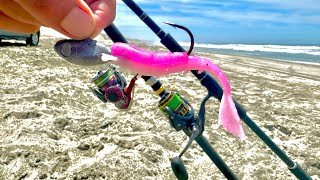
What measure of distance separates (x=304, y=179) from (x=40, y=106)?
13.1 ft

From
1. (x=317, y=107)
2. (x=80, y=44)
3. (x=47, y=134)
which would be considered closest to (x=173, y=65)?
(x=80, y=44)

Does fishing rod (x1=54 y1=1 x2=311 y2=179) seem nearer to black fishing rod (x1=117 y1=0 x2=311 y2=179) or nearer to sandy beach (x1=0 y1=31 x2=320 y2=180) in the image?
black fishing rod (x1=117 y1=0 x2=311 y2=179)

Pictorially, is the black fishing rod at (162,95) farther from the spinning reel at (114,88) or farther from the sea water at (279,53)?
the sea water at (279,53)

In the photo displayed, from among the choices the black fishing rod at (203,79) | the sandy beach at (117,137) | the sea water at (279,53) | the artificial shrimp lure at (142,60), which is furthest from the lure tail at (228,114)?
the sea water at (279,53)

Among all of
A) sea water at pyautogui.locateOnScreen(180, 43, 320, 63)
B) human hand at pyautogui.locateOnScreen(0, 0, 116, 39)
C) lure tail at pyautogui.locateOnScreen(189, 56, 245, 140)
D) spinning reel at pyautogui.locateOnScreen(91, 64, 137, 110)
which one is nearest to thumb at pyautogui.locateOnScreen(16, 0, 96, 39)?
human hand at pyautogui.locateOnScreen(0, 0, 116, 39)

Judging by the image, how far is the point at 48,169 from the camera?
3883 mm

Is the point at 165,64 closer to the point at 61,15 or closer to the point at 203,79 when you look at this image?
the point at 61,15

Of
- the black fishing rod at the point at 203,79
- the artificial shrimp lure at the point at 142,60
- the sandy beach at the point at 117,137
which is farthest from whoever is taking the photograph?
the sandy beach at the point at 117,137

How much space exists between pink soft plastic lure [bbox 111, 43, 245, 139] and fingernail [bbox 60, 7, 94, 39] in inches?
5.1

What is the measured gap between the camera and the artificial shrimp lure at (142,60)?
28.6 inches

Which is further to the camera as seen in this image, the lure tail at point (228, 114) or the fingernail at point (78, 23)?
the lure tail at point (228, 114)

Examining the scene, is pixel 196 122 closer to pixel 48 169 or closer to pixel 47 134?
pixel 48 169

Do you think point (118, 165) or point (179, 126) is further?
point (118, 165)

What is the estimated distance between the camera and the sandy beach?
13.3ft
